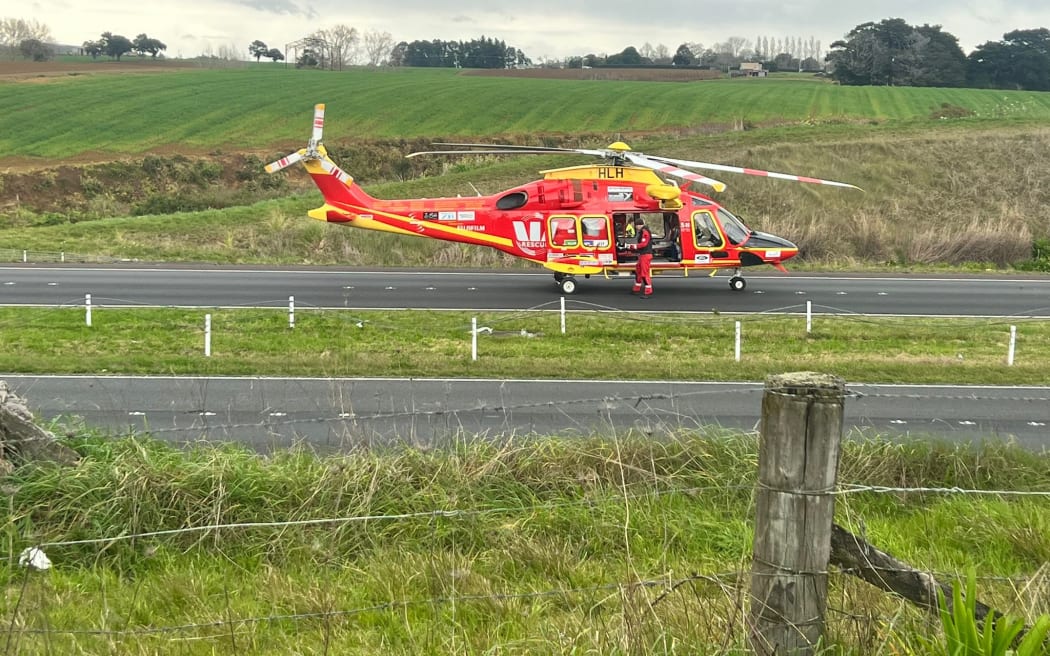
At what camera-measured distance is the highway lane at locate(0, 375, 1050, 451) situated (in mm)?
11109

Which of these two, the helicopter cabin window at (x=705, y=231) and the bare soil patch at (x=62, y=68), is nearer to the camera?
the helicopter cabin window at (x=705, y=231)

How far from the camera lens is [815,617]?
12.1ft

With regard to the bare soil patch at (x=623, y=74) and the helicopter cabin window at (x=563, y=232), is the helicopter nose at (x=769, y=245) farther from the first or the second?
the bare soil patch at (x=623, y=74)

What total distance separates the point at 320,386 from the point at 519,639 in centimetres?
1026

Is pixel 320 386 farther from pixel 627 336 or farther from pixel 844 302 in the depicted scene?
pixel 844 302

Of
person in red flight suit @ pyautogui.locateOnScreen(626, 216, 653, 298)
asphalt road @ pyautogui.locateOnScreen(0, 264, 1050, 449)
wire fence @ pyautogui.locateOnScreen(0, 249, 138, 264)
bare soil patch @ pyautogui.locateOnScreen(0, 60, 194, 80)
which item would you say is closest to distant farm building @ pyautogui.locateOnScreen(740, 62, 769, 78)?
bare soil patch @ pyautogui.locateOnScreen(0, 60, 194, 80)

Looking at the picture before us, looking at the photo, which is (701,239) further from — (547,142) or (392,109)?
(392,109)

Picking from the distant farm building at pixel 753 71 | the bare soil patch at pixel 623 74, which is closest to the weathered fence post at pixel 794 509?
the bare soil patch at pixel 623 74

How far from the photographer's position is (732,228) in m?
23.3

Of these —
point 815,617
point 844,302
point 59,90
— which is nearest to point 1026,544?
point 815,617

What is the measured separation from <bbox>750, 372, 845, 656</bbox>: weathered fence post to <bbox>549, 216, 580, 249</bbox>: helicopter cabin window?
63.2 feet

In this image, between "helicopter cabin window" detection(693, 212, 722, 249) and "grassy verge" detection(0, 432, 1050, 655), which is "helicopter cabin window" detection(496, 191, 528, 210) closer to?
"helicopter cabin window" detection(693, 212, 722, 249)

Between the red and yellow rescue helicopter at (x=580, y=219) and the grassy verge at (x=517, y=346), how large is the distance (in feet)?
8.71

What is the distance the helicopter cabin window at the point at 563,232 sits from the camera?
22734mm
